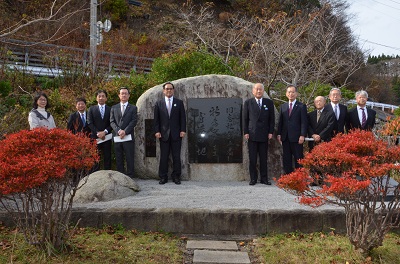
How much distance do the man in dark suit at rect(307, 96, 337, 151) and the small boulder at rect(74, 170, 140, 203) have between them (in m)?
3.21

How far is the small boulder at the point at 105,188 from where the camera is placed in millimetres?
5727

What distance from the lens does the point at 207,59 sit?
1067cm

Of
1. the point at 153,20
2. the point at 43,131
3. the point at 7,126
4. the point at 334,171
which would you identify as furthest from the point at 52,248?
the point at 153,20

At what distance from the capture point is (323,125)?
705 centimetres

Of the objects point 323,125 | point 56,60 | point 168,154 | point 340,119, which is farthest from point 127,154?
point 56,60

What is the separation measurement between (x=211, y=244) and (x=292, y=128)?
3076 mm

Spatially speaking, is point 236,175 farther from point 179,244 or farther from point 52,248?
point 52,248

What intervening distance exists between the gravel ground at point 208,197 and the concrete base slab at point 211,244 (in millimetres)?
490

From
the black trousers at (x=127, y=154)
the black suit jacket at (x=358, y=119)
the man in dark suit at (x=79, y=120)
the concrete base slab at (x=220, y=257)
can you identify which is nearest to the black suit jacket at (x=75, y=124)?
the man in dark suit at (x=79, y=120)

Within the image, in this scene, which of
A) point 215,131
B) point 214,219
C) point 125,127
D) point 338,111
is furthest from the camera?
point 215,131

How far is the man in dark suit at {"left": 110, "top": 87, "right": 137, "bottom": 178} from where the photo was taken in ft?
23.4

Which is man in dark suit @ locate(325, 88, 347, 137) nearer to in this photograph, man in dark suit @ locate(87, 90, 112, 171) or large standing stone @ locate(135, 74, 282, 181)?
large standing stone @ locate(135, 74, 282, 181)

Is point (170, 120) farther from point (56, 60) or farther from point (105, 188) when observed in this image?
point (56, 60)

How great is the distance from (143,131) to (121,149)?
0.59m
